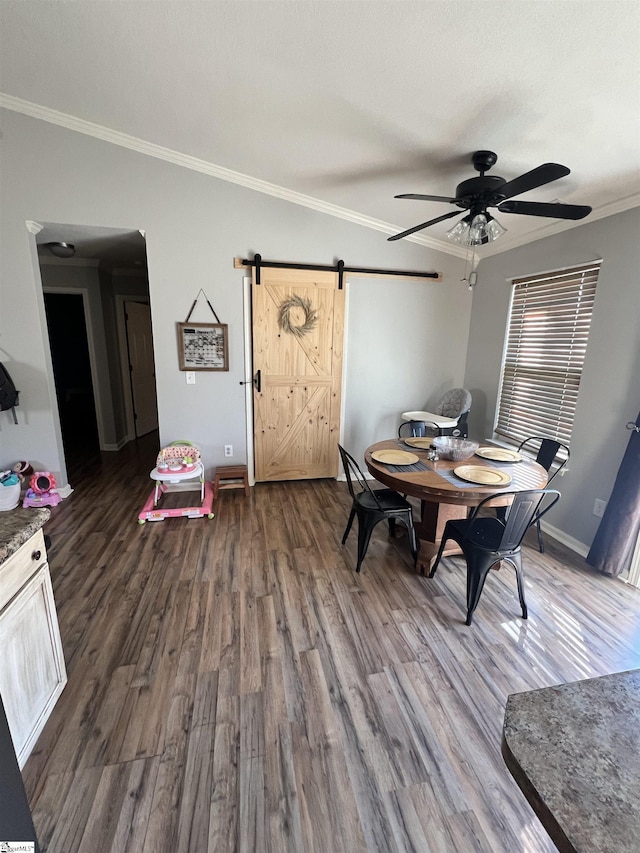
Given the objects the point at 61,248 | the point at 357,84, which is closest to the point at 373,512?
the point at 357,84

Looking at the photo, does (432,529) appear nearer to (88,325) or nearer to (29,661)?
(29,661)

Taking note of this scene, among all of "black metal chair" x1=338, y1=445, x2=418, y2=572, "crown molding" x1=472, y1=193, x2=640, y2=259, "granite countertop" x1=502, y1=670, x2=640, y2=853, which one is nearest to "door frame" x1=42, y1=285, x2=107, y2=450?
"black metal chair" x1=338, y1=445, x2=418, y2=572

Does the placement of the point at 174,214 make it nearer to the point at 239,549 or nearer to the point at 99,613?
the point at 239,549

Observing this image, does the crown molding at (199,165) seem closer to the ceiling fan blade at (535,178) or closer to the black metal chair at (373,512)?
the ceiling fan blade at (535,178)

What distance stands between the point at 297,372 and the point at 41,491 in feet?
8.62

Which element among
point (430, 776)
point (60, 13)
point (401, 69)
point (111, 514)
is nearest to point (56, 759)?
point (430, 776)

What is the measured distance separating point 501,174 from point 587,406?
1.77 meters

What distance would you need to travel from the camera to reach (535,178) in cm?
166

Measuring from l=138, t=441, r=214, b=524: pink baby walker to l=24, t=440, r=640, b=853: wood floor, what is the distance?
0.27 meters

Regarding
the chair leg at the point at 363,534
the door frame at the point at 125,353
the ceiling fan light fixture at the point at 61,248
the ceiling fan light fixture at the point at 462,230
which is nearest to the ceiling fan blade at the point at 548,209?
the ceiling fan light fixture at the point at 462,230

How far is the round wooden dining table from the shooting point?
2.02 metres

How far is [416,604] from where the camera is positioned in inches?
85.7

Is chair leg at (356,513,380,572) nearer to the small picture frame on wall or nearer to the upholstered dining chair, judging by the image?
the upholstered dining chair

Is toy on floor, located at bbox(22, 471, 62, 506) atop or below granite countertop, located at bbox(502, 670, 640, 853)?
below
